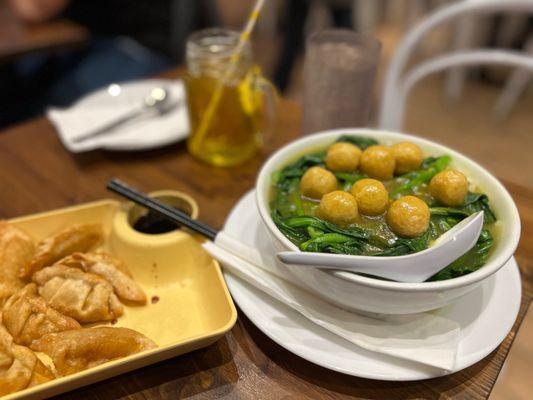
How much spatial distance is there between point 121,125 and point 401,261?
38.1 inches

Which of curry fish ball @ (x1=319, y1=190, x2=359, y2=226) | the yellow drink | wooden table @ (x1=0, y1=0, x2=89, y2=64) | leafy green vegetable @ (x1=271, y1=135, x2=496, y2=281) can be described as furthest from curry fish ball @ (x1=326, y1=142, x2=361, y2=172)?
wooden table @ (x1=0, y1=0, x2=89, y2=64)

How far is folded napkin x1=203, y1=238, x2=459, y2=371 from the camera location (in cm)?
68

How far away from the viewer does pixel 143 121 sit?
1.34 m

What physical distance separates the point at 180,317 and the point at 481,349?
1.65 feet

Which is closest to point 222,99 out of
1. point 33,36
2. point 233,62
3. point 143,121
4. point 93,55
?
point 233,62

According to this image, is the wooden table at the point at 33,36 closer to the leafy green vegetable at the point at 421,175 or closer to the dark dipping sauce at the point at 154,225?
the dark dipping sauce at the point at 154,225

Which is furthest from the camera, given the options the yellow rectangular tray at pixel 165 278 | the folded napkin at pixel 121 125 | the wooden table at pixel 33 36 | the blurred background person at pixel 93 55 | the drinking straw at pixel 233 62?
the blurred background person at pixel 93 55

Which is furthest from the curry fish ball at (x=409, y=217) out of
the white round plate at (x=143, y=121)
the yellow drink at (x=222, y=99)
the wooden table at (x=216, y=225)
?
the white round plate at (x=143, y=121)

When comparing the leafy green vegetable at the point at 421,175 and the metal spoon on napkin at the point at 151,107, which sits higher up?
the leafy green vegetable at the point at 421,175

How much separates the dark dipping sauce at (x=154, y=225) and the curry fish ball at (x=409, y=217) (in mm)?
437

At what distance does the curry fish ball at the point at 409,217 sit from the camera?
0.72 meters

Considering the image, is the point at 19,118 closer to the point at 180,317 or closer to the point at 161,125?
the point at 161,125

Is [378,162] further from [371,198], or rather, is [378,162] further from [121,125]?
[121,125]

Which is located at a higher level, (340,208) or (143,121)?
(340,208)
